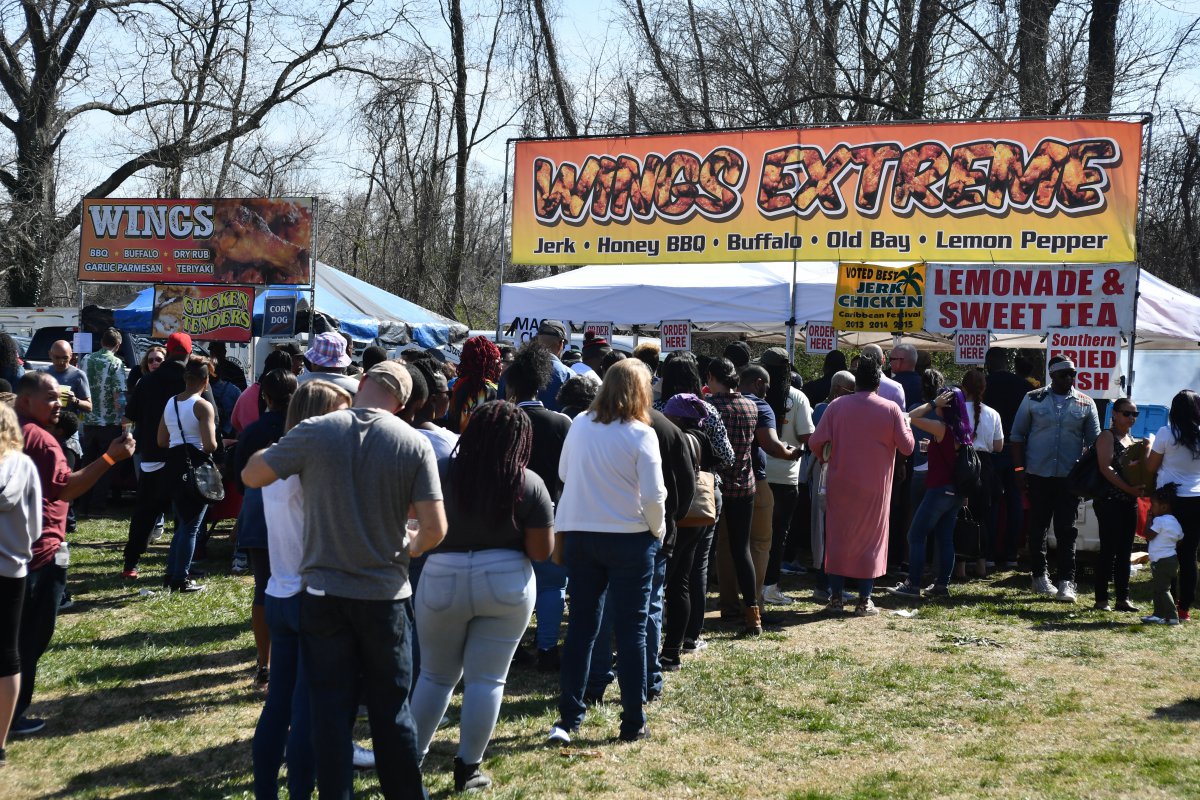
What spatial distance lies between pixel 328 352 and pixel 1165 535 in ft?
18.9

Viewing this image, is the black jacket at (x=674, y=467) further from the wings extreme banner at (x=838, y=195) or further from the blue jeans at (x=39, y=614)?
the wings extreme banner at (x=838, y=195)

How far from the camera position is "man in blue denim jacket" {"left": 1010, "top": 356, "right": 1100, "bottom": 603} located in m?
8.70

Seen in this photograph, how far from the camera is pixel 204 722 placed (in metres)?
5.37

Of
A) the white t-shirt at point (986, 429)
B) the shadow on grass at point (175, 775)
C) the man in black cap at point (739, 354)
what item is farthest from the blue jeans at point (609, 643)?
the white t-shirt at point (986, 429)

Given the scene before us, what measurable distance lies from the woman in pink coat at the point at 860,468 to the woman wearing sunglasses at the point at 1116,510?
1673mm

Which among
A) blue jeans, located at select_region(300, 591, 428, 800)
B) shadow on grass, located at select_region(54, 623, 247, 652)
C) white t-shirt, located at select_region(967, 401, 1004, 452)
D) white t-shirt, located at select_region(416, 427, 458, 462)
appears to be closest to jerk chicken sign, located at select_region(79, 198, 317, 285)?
shadow on grass, located at select_region(54, 623, 247, 652)

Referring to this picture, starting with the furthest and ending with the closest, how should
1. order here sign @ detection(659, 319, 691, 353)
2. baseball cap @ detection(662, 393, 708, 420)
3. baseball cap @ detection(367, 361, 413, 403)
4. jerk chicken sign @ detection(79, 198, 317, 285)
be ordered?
jerk chicken sign @ detection(79, 198, 317, 285)
order here sign @ detection(659, 319, 691, 353)
baseball cap @ detection(662, 393, 708, 420)
baseball cap @ detection(367, 361, 413, 403)

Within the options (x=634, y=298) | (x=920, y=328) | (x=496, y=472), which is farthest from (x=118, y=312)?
(x=496, y=472)

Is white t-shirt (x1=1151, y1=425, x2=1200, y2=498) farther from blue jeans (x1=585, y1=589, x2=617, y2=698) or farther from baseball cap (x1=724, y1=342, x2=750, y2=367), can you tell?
blue jeans (x1=585, y1=589, x2=617, y2=698)

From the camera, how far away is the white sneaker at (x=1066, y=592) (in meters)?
8.70

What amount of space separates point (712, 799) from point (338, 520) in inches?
79.5

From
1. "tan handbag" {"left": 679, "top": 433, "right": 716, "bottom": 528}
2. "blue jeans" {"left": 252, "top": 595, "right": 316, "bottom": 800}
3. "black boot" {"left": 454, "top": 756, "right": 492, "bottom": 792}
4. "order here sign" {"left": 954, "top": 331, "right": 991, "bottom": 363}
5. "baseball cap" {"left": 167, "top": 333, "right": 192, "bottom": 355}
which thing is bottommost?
"black boot" {"left": 454, "top": 756, "right": 492, "bottom": 792}

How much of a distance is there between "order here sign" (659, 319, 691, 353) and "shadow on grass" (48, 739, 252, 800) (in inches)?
327

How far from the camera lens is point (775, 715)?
567 cm
